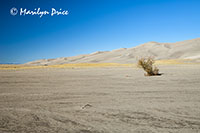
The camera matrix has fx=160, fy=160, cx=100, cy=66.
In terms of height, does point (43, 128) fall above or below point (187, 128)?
above

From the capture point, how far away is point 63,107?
3582mm

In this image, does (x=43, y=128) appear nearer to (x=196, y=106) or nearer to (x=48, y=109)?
(x=48, y=109)

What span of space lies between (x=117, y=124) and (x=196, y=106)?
210cm

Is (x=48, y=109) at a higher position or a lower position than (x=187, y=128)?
higher

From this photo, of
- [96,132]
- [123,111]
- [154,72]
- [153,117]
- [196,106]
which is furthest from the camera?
[154,72]

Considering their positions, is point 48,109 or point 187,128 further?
point 48,109

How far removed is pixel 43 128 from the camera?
2432 mm

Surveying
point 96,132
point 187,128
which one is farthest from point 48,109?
point 187,128

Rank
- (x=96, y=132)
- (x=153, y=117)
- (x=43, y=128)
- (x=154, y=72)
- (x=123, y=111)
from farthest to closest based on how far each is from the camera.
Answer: (x=154, y=72) < (x=123, y=111) < (x=153, y=117) < (x=43, y=128) < (x=96, y=132)

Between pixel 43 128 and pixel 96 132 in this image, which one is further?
pixel 43 128

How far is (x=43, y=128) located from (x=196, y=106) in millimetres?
3204

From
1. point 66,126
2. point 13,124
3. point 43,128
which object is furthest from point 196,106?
point 13,124

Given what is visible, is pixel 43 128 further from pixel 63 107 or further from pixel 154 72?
pixel 154 72

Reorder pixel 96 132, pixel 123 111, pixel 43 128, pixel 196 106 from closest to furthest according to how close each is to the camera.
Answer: pixel 96 132, pixel 43 128, pixel 123 111, pixel 196 106
